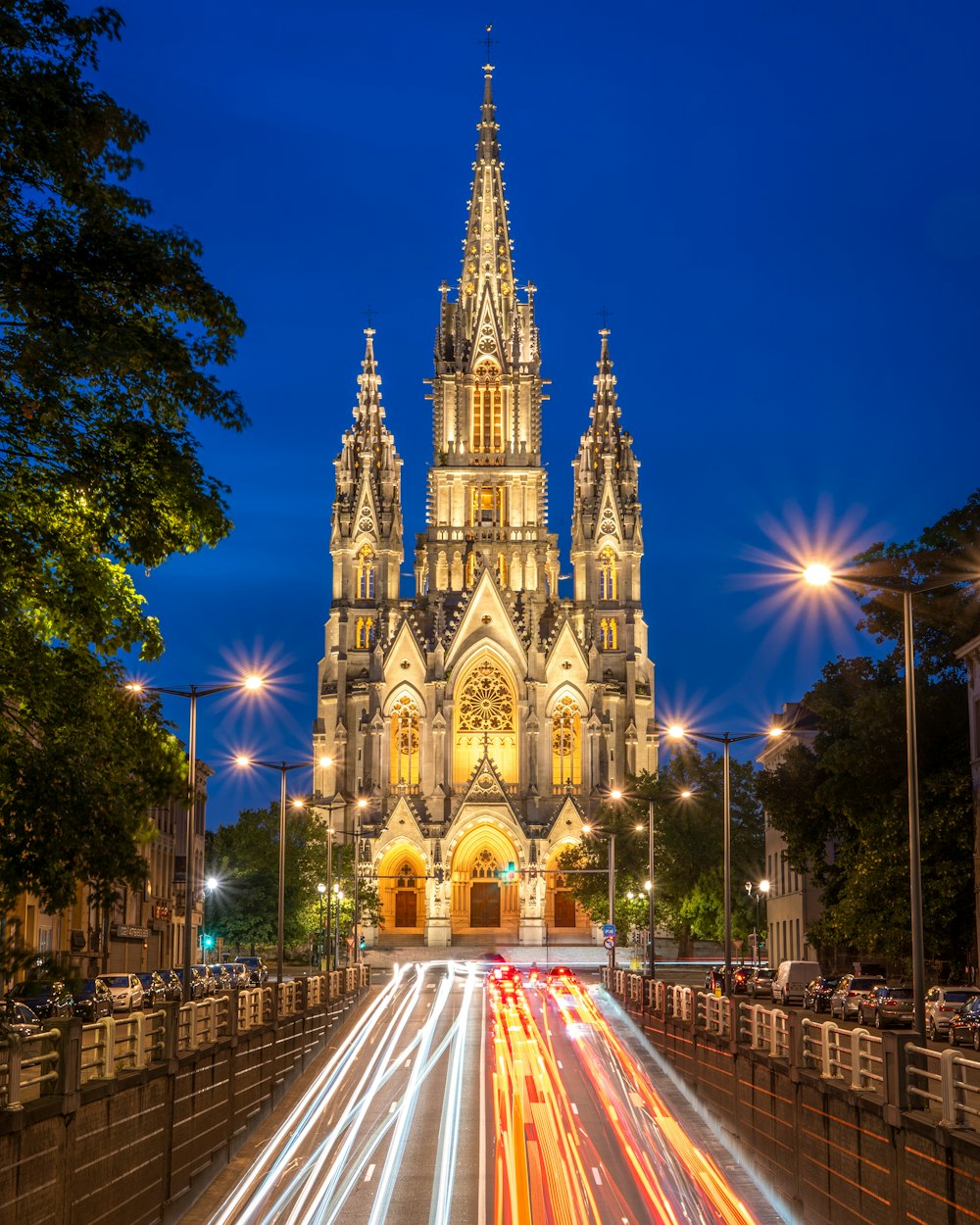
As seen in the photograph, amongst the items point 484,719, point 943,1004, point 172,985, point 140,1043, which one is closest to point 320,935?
point 484,719

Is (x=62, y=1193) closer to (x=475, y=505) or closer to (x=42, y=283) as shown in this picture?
(x=42, y=283)

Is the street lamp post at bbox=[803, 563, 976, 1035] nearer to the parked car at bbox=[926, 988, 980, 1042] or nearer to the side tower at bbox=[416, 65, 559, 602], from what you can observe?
the parked car at bbox=[926, 988, 980, 1042]

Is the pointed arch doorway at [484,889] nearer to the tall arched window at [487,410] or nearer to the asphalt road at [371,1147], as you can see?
the tall arched window at [487,410]

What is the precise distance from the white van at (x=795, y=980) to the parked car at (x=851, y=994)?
7276mm

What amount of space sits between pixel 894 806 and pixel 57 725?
126 feet

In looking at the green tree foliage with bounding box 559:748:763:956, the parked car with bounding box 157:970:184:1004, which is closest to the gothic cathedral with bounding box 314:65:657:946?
the green tree foliage with bounding box 559:748:763:956

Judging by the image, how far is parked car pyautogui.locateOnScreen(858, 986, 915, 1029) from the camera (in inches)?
1638

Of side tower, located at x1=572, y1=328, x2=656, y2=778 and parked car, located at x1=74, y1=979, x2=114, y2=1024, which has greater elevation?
side tower, located at x1=572, y1=328, x2=656, y2=778

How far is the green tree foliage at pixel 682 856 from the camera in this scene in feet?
308

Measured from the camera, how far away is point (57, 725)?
17.5 m

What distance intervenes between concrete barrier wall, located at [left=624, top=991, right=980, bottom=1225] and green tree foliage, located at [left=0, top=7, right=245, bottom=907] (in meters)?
8.07

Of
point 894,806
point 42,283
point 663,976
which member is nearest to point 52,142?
point 42,283

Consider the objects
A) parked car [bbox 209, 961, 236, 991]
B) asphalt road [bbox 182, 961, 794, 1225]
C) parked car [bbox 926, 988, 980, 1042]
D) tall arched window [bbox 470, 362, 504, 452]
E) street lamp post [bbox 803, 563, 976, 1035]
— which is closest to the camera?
street lamp post [bbox 803, 563, 976, 1035]

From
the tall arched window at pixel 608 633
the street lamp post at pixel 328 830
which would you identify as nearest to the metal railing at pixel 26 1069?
the street lamp post at pixel 328 830
